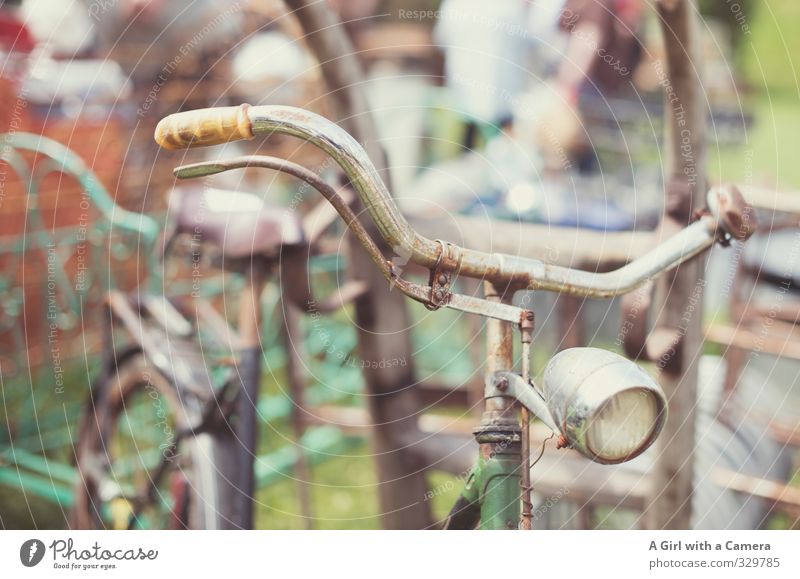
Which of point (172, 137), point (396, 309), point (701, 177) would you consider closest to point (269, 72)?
point (396, 309)

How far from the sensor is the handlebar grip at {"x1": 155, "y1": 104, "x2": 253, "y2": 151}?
571 millimetres

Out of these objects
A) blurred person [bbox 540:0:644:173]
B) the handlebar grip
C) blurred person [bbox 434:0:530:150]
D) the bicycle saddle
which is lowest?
the handlebar grip

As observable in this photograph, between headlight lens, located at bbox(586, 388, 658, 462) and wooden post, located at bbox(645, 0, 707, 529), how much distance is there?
41 centimetres

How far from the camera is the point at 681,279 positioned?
1000mm

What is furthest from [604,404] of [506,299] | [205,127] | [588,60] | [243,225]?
[588,60]

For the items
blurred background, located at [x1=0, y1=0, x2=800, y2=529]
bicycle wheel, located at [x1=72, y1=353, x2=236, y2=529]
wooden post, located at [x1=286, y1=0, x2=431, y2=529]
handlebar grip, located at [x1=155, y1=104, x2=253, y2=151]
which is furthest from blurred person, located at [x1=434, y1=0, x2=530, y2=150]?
handlebar grip, located at [x1=155, y1=104, x2=253, y2=151]

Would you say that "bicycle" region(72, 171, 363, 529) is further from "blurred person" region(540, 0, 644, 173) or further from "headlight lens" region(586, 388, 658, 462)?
"blurred person" region(540, 0, 644, 173)

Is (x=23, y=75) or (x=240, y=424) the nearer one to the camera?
(x=240, y=424)

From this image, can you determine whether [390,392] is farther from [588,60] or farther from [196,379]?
[588,60]

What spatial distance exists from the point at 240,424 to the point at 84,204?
736 mm

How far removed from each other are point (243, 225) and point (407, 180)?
1072mm
